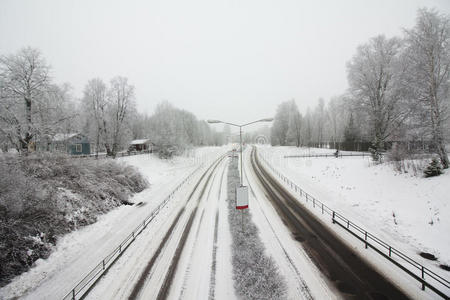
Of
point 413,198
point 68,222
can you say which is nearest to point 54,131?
point 68,222

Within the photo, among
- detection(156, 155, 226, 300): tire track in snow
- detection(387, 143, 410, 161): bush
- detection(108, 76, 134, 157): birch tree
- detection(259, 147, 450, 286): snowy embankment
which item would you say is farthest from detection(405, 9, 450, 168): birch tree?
detection(108, 76, 134, 157): birch tree

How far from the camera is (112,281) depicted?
784 cm

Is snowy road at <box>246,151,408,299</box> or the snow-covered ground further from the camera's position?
the snow-covered ground

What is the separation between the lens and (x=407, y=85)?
1541 cm

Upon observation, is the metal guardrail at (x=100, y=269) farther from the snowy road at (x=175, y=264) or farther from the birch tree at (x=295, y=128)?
the birch tree at (x=295, y=128)

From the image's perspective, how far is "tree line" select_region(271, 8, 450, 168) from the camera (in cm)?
1407

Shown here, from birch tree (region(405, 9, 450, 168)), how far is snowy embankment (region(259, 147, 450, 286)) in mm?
3726

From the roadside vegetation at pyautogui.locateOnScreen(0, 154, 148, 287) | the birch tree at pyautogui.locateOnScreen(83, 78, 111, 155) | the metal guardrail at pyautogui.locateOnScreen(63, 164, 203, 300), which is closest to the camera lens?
the metal guardrail at pyautogui.locateOnScreen(63, 164, 203, 300)

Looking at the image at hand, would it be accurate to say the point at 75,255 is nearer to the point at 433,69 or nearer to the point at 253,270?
the point at 253,270

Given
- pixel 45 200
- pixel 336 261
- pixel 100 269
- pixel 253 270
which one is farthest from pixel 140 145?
pixel 336 261

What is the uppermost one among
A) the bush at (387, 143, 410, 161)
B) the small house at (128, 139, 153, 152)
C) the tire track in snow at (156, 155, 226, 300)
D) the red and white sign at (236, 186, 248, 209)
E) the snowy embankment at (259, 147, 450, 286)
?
the small house at (128, 139, 153, 152)

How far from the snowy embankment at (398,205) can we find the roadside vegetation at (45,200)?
19.7 metres

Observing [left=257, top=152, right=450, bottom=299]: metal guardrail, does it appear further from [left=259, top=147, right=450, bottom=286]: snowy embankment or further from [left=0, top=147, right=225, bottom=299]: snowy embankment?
[left=0, top=147, right=225, bottom=299]: snowy embankment

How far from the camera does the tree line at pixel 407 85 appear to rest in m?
14.1
